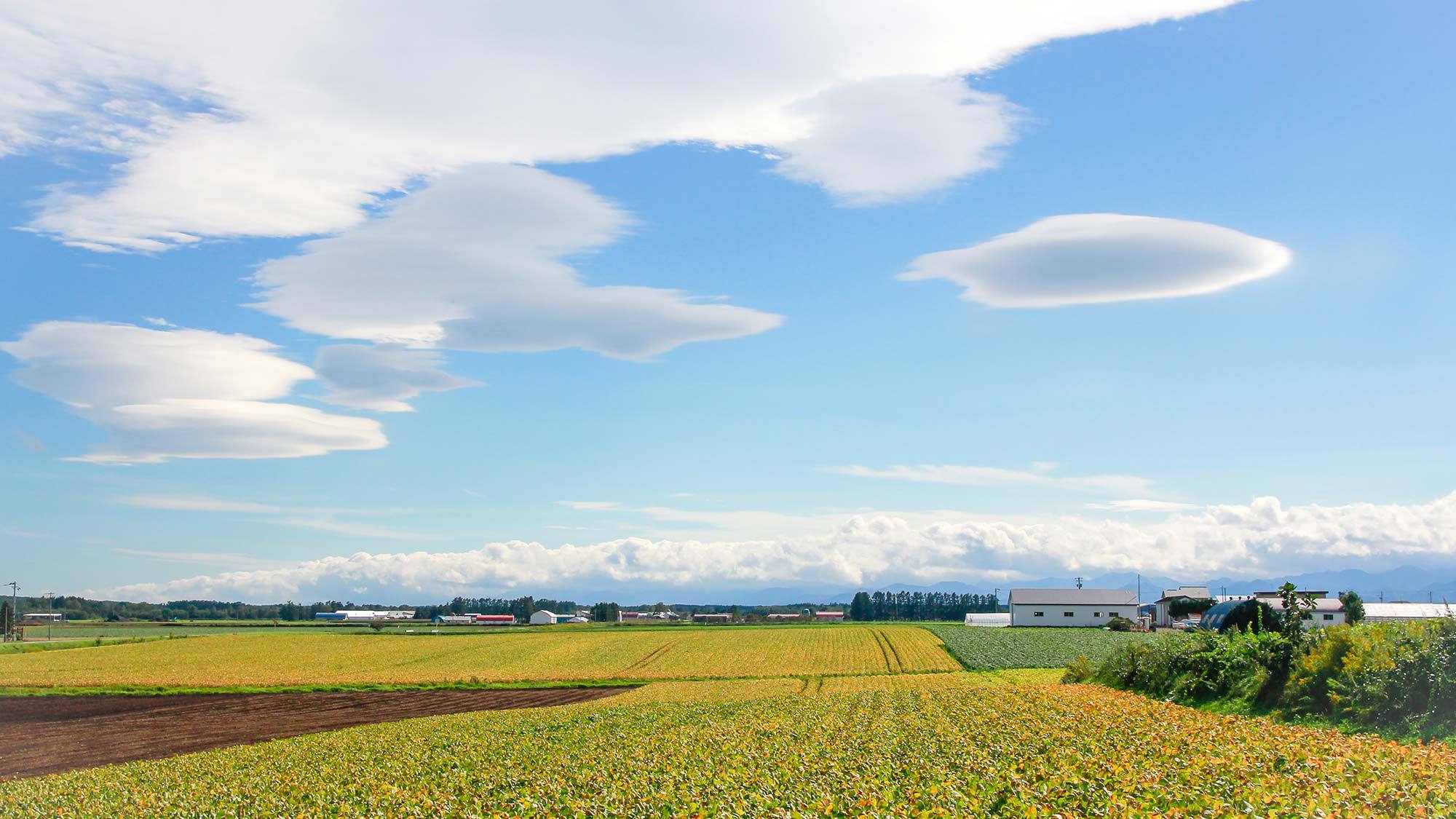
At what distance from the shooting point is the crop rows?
227 ft

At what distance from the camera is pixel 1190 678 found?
33.8 meters

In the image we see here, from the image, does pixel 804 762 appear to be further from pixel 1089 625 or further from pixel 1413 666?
pixel 1089 625

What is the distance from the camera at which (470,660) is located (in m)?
85.1

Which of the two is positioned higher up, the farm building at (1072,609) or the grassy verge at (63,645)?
the farm building at (1072,609)

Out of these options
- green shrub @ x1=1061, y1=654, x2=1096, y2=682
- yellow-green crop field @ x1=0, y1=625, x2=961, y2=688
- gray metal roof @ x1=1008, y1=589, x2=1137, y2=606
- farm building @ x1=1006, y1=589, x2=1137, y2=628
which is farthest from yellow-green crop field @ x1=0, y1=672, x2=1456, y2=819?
gray metal roof @ x1=1008, y1=589, x2=1137, y2=606

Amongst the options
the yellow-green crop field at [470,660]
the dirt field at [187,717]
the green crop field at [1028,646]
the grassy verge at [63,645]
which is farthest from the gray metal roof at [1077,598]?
the grassy verge at [63,645]

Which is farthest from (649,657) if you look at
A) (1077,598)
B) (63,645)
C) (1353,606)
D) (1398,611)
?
(1398,611)

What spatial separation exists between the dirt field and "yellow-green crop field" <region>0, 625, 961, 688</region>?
264 inches

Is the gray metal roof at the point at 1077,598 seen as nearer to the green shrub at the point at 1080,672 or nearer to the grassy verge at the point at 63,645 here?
the green shrub at the point at 1080,672

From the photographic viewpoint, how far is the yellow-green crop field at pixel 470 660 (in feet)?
219

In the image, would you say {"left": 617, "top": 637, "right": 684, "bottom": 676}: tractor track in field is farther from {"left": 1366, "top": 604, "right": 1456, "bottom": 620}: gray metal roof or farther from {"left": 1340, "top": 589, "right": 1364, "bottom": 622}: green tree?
{"left": 1366, "top": 604, "right": 1456, "bottom": 620}: gray metal roof

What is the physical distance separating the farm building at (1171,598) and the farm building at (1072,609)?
5.30 m

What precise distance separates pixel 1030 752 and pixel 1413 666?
11379 mm

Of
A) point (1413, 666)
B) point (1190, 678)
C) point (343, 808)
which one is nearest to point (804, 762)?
point (343, 808)
